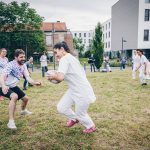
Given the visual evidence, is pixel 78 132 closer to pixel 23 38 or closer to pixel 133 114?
pixel 133 114

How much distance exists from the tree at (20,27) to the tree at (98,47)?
1948cm

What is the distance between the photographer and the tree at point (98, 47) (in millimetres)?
30453

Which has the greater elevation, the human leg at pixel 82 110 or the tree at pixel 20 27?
the tree at pixel 20 27

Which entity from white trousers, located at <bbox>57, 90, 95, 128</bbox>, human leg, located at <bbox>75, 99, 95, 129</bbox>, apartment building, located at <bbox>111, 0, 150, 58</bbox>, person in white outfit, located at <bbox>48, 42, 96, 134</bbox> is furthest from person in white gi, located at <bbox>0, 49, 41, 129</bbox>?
apartment building, located at <bbox>111, 0, 150, 58</bbox>

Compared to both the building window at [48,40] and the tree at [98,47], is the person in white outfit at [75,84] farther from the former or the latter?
the building window at [48,40]

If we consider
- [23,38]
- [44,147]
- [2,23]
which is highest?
[2,23]

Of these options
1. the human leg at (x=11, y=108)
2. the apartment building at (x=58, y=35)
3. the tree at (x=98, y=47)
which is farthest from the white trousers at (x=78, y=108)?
the apartment building at (x=58, y=35)

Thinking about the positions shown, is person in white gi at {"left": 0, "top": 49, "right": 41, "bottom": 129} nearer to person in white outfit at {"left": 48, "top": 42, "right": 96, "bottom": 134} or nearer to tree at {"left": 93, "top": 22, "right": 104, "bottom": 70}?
person in white outfit at {"left": 48, "top": 42, "right": 96, "bottom": 134}

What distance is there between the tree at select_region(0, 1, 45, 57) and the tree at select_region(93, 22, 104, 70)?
19477 mm

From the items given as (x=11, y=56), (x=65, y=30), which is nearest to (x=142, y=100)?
(x=11, y=56)

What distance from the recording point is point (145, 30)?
160 feet

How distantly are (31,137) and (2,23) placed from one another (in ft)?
153

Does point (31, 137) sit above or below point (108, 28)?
below

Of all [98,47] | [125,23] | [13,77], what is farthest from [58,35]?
[13,77]
